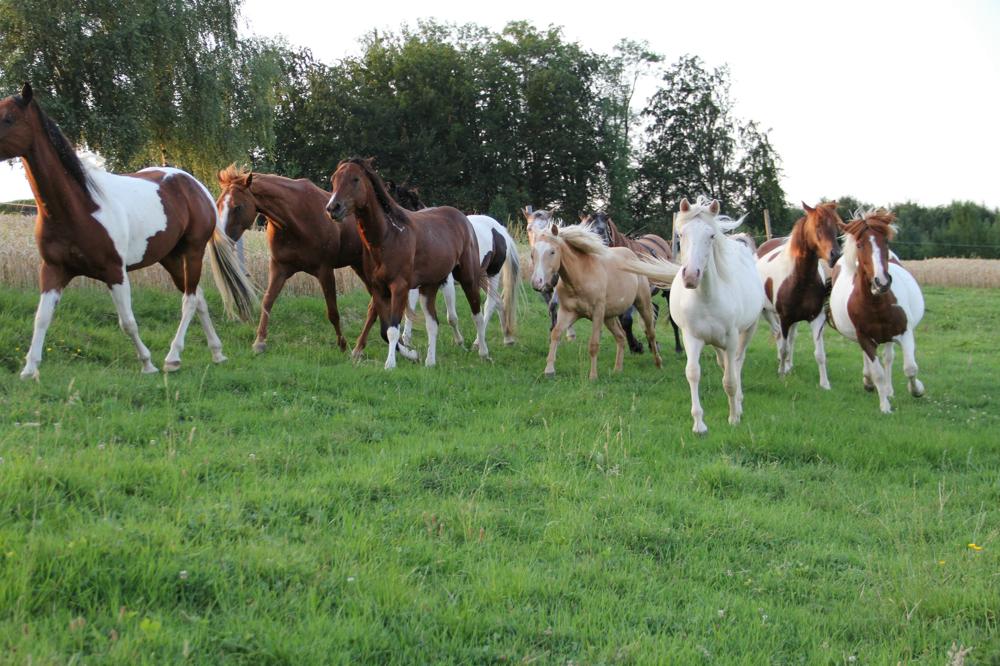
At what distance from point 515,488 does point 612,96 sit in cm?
4885

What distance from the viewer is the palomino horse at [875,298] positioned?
834 cm

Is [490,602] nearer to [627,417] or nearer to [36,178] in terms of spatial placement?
[627,417]

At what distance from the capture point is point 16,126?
23.5 ft

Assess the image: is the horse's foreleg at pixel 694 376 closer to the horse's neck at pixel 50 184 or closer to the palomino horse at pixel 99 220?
the palomino horse at pixel 99 220

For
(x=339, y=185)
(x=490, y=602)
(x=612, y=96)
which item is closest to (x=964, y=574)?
(x=490, y=602)

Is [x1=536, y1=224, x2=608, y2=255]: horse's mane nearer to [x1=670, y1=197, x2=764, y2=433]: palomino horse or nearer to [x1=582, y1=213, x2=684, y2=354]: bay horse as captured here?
[x1=670, y1=197, x2=764, y2=433]: palomino horse

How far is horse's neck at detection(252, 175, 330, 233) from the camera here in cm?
991

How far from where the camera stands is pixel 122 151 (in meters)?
27.3

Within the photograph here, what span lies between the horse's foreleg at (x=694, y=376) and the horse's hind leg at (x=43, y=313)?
5.90m

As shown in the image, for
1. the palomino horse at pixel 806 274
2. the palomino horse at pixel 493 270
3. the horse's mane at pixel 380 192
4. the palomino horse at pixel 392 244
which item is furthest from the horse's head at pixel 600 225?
the horse's mane at pixel 380 192

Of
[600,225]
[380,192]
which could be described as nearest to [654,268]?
[380,192]

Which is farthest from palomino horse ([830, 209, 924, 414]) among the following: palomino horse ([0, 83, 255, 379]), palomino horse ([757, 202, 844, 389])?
palomino horse ([0, 83, 255, 379])

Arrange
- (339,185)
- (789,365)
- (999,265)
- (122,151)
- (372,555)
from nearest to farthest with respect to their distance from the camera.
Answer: (372,555)
(339,185)
(789,365)
(122,151)
(999,265)

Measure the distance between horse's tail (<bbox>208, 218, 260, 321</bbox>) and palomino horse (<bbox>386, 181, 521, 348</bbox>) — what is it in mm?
2264
